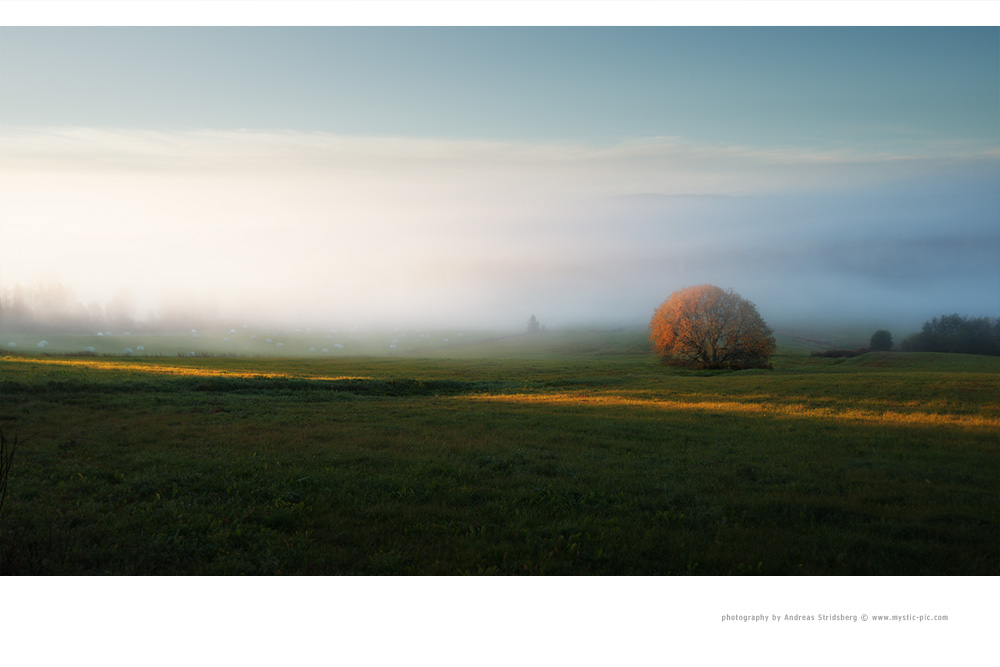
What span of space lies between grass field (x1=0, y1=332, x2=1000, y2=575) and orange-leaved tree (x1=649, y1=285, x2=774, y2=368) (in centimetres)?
3279

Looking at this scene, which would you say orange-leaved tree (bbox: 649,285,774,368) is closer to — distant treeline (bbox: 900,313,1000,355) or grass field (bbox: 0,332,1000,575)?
distant treeline (bbox: 900,313,1000,355)

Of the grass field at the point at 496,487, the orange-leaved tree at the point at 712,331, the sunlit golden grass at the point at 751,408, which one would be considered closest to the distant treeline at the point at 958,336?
the orange-leaved tree at the point at 712,331

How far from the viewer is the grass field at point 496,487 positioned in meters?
7.65

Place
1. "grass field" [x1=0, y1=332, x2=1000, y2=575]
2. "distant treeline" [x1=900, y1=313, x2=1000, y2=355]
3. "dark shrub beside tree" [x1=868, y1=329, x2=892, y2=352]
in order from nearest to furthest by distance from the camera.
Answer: "grass field" [x1=0, y1=332, x2=1000, y2=575]
"distant treeline" [x1=900, y1=313, x2=1000, y2=355]
"dark shrub beside tree" [x1=868, y1=329, x2=892, y2=352]

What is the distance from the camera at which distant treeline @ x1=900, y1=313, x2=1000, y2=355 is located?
62.3 meters

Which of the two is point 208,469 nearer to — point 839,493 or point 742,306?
point 839,493

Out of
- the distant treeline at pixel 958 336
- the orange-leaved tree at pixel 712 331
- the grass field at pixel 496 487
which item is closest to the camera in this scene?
the grass field at pixel 496 487

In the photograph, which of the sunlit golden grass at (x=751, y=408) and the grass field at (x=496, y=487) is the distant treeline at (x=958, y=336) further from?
the sunlit golden grass at (x=751, y=408)

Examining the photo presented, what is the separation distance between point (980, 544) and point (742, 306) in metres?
53.7

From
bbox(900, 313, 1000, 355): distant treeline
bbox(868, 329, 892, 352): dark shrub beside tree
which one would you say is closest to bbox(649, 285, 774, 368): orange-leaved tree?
bbox(900, 313, 1000, 355): distant treeline

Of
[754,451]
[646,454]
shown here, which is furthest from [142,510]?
[754,451]

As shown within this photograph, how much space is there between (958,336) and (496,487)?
8468 cm

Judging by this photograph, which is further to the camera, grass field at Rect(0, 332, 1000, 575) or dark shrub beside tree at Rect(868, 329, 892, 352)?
dark shrub beside tree at Rect(868, 329, 892, 352)

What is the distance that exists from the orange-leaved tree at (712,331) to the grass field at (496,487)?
32.8m
